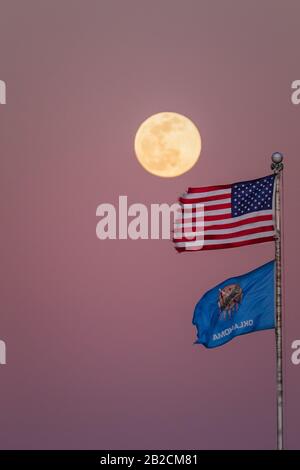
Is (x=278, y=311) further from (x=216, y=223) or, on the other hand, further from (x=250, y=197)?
(x=250, y=197)

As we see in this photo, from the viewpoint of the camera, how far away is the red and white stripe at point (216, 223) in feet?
56.3

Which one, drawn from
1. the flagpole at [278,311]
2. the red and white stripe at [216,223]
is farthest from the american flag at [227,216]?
the flagpole at [278,311]

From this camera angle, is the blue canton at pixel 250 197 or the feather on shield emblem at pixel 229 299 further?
the blue canton at pixel 250 197

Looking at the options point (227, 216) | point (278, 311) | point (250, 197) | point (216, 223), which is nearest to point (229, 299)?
point (278, 311)

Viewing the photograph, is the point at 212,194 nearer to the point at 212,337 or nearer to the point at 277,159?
the point at 277,159

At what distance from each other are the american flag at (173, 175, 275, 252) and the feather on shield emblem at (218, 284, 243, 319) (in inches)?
44.0

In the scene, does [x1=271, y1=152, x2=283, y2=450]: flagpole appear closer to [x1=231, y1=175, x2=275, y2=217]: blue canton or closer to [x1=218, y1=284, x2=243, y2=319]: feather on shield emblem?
[x1=231, y1=175, x2=275, y2=217]: blue canton

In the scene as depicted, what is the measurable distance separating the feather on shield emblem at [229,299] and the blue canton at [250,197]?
1.87 meters

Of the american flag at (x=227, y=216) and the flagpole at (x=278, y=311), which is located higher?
the american flag at (x=227, y=216)

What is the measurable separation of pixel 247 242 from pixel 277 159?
2332 mm

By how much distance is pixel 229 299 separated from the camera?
1664 centimetres

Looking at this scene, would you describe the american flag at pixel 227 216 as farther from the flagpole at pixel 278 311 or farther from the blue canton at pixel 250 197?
the flagpole at pixel 278 311

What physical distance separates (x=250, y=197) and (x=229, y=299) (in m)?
2.61
